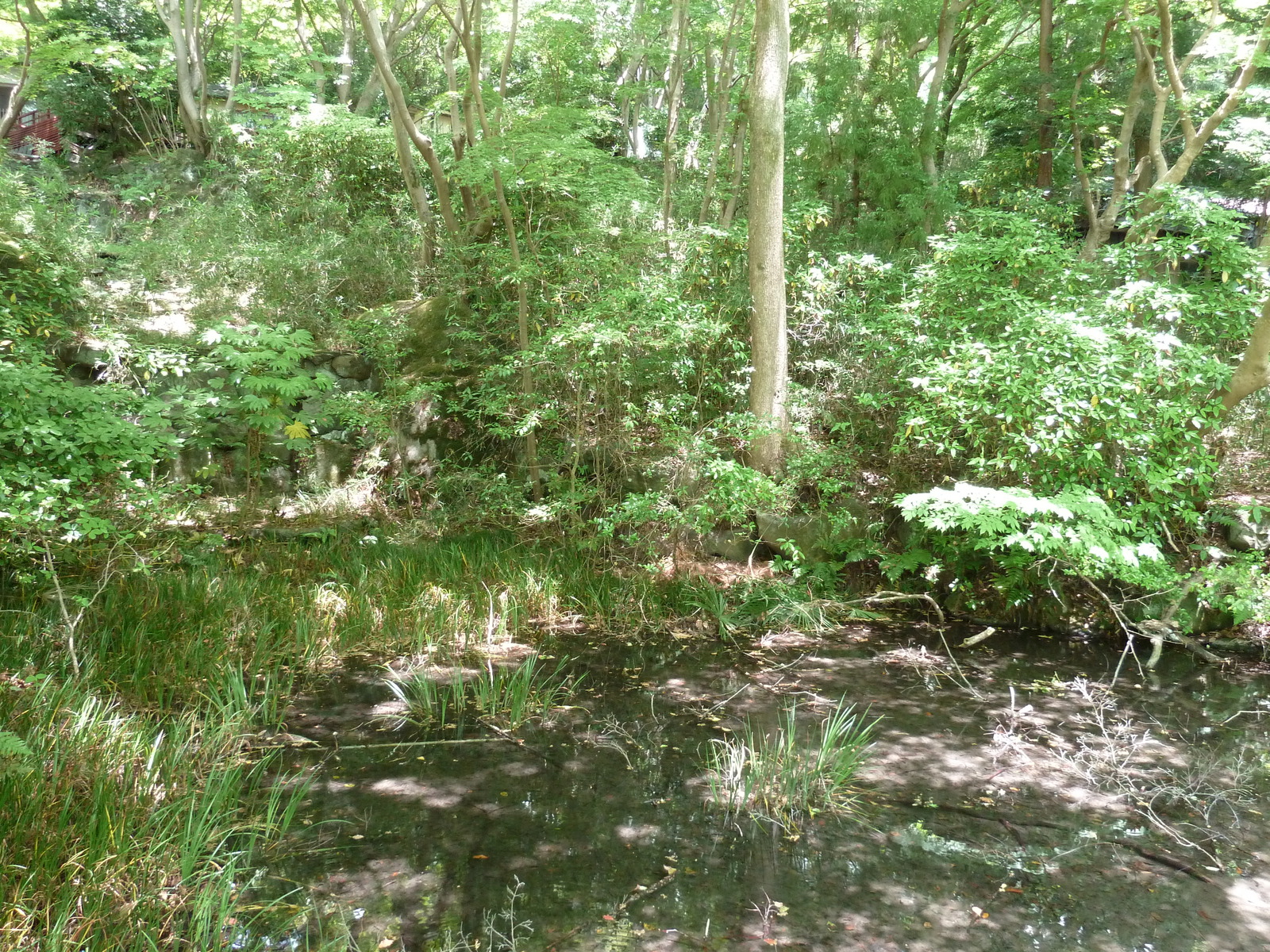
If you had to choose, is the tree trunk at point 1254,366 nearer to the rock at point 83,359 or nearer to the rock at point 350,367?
the rock at point 350,367

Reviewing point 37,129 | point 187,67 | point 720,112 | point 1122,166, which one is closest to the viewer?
point 1122,166

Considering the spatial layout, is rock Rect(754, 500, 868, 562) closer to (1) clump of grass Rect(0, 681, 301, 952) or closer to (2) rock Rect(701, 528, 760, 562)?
(2) rock Rect(701, 528, 760, 562)

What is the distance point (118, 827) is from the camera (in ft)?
8.89

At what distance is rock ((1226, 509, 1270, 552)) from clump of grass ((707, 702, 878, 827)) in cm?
392

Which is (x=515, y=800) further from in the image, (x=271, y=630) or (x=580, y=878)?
(x=271, y=630)

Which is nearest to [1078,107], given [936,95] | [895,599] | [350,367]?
[936,95]

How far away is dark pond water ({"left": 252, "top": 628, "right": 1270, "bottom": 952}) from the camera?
2846 millimetres

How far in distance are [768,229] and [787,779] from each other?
A: 4.86 metres

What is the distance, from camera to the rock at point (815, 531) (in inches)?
264

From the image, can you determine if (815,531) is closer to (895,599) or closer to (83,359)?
(895,599)

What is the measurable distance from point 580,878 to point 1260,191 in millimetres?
13622

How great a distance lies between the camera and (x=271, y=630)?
488 cm

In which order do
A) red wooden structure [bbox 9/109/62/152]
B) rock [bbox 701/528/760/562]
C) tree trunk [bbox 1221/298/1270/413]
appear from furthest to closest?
red wooden structure [bbox 9/109/62/152]
rock [bbox 701/528/760/562]
tree trunk [bbox 1221/298/1270/413]

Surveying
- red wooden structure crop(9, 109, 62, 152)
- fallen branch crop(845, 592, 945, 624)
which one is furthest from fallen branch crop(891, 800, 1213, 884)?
red wooden structure crop(9, 109, 62, 152)
